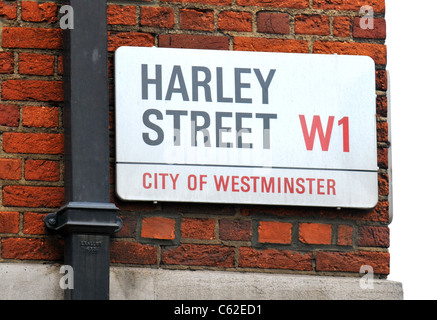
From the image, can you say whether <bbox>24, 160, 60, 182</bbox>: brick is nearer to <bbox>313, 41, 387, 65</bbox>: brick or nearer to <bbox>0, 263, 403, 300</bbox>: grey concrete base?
<bbox>0, 263, 403, 300</bbox>: grey concrete base

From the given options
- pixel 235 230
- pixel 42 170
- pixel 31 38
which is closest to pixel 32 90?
pixel 31 38

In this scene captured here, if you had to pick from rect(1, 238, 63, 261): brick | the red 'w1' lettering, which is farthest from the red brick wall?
the red 'w1' lettering

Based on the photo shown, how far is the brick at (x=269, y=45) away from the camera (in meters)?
4.44

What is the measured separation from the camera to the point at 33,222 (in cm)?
417

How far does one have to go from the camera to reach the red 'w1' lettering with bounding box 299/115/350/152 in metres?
4.35

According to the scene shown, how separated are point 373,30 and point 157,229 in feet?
3.90

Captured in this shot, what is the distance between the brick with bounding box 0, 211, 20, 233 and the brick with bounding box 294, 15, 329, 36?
4.32ft

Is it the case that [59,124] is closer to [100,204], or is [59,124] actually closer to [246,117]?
[100,204]


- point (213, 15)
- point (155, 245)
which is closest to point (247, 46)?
point (213, 15)

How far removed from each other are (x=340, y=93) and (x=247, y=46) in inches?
16.1

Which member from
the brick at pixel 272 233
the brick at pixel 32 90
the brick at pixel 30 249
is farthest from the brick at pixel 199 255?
the brick at pixel 32 90

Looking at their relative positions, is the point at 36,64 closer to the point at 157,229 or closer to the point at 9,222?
the point at 9,222

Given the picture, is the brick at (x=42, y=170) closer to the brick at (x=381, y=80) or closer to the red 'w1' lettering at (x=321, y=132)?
the red 'w1' lettering at (x=321, y=132)

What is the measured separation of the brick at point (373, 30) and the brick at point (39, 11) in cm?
119
